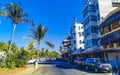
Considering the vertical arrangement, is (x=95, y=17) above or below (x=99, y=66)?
above

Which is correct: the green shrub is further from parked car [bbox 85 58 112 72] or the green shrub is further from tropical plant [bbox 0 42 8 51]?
tropical plant [bbox 0 42 8 51]

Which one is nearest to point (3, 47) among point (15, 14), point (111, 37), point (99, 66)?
point (15, 14)

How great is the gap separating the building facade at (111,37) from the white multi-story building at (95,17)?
11.1ft

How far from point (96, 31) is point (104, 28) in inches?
203

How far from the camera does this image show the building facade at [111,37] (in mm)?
34938

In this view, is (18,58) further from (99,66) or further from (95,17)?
(95,17)

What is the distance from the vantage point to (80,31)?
79562 millimetres

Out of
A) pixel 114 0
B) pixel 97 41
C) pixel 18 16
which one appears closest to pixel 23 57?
pixel 18 16

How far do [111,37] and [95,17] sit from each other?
40.1 ft

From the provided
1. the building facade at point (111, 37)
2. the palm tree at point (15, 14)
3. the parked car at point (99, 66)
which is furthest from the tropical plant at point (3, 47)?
the parked car at point (99, 66)

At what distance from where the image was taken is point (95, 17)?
4894cm

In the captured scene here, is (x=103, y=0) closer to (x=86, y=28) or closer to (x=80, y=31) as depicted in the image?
(x=86, y=28)

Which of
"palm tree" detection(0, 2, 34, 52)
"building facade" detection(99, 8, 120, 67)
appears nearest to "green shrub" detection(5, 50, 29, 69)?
"palm tree" detection(0, 2, 34, 52)

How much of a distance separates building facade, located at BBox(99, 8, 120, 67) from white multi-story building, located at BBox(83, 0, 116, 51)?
133 inches
